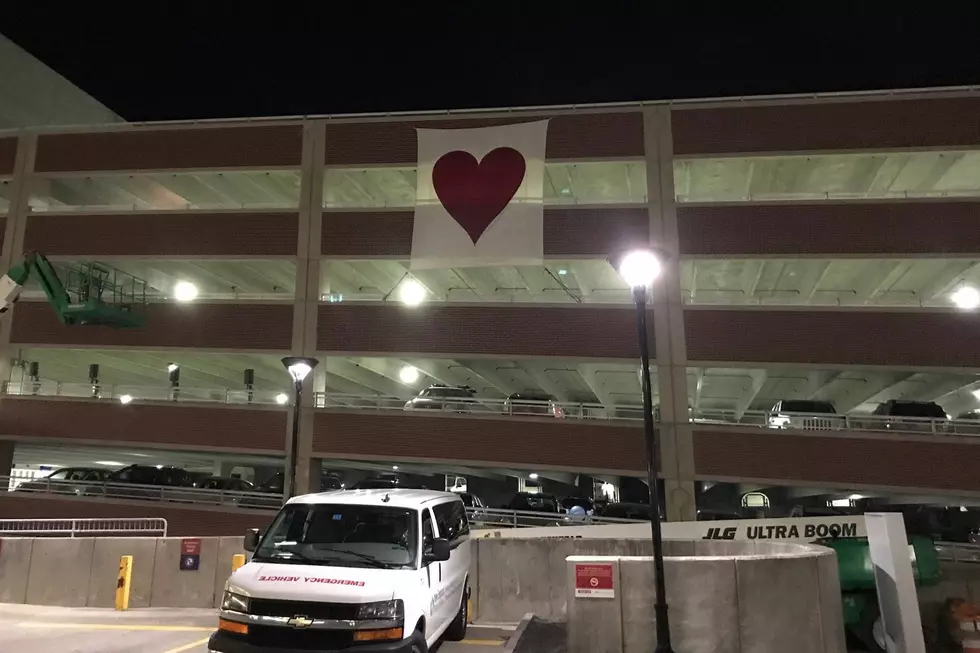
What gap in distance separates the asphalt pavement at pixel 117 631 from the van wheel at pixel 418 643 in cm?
175

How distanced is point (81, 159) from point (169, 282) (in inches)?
210

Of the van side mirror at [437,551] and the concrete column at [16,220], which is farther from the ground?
the concrete column at [16,220]

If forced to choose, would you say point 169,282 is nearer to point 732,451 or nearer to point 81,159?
point 81,159

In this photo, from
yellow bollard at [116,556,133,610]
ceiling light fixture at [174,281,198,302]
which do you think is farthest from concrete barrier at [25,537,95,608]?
ceiling light fixture at [174,281,198,302]

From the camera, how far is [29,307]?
22922mm

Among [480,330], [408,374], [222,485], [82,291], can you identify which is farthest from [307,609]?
[408,374]

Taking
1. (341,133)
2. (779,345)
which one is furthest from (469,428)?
(341,133)

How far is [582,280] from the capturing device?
2456cm

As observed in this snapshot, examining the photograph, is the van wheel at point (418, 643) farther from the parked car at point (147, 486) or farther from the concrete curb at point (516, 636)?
the parked car at point (147, 486)

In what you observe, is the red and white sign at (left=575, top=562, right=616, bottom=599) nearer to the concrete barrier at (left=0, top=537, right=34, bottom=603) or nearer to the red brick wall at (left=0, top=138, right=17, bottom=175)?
the concrete barrier at (left=0, top=537, right=34, bottom=603)

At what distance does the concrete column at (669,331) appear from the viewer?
18.6 metres

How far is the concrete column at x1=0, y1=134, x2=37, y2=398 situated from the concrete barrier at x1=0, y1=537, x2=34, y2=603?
43.6 ft

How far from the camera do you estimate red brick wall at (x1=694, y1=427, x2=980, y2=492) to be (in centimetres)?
1755

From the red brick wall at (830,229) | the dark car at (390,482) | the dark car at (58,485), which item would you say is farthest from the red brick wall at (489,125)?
the dark car at (58,485)
